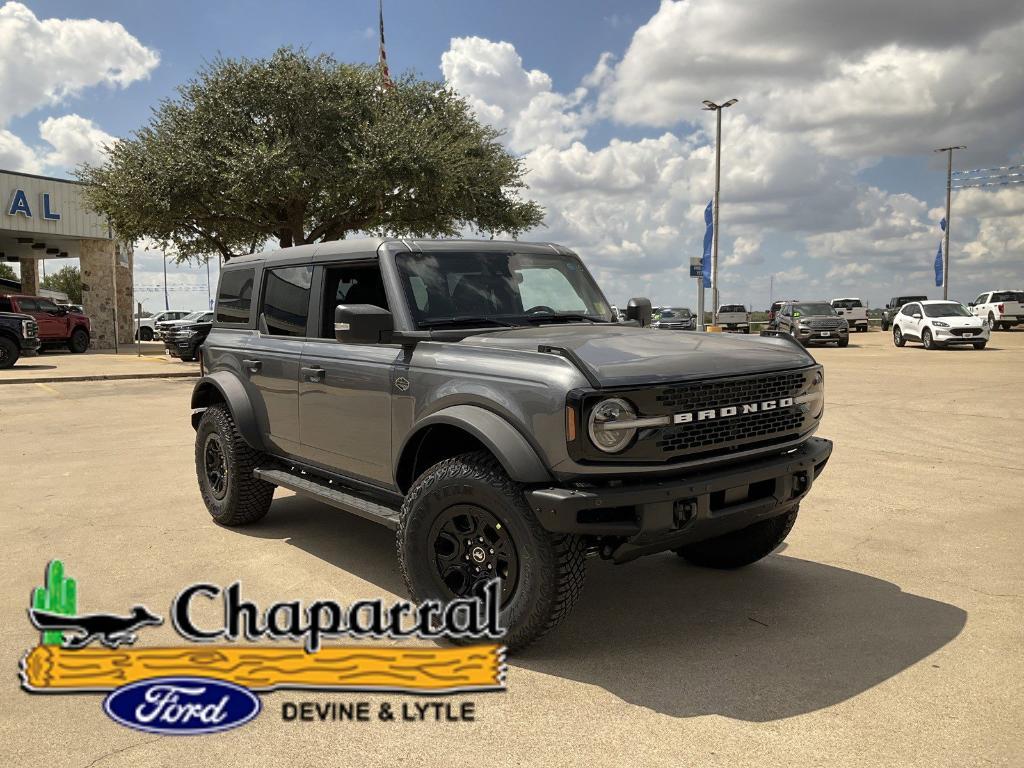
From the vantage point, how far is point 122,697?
11.2 feet

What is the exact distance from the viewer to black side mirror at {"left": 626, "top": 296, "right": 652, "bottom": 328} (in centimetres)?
578

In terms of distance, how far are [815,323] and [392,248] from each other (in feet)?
92.5

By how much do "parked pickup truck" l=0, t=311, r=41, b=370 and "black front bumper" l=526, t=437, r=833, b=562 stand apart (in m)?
22.9

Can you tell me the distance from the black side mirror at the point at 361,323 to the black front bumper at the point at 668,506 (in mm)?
Answer: 1307

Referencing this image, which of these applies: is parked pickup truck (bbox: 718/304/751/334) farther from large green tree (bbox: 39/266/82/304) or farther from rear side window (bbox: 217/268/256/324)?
large green tree (bbox: 39/266/82/304)

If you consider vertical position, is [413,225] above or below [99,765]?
above

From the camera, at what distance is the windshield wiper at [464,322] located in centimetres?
448

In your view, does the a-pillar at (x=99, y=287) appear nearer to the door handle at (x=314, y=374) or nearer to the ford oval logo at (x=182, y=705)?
the door handle at (x=314, y=374)

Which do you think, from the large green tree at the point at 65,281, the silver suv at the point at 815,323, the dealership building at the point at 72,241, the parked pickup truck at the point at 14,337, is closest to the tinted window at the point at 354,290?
the parked pickup truck at the point at 14,337

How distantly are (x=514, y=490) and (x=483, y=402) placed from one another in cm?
44

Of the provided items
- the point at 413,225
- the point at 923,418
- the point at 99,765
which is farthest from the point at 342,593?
the point at 413,225

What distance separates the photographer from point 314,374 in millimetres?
5004

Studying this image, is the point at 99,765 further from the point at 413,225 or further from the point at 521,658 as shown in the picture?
the point at 413,225

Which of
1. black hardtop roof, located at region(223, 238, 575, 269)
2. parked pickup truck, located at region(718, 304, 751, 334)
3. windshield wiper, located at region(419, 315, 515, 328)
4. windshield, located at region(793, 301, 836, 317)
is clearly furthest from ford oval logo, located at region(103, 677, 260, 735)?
parked pickup truck, located at region(718, 304, 751, 334)
